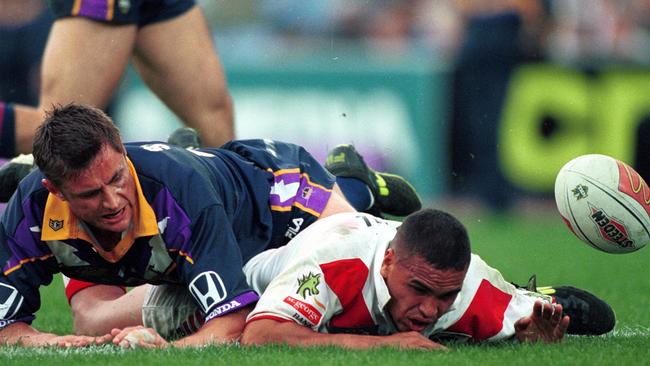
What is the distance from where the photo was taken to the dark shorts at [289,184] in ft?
19.6

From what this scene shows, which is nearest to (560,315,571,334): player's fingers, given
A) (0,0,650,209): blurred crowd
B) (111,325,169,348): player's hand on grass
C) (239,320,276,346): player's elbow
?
(239,320,276,346): player's elbow

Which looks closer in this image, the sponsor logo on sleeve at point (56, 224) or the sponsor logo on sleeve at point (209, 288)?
the sponsor logo on sleeve at point (209, 288)

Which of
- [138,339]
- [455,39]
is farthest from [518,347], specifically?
[455,39]

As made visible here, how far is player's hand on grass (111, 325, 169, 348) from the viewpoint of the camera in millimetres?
4859

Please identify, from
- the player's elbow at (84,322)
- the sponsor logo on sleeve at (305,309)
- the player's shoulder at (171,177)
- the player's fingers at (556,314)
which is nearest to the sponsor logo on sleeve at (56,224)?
the player's shoulder at (171,177)

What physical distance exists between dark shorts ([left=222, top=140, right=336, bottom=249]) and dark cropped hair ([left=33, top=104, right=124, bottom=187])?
1129 mm

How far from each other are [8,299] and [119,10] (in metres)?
2.65

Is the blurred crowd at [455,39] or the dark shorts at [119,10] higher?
the dark shorts at [119,10]

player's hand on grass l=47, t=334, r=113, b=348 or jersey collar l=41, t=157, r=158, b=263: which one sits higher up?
jersey collar l=41, t=157, r=158, b=263

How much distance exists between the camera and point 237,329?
5.01 metres

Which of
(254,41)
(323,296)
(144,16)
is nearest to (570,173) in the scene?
(323,296)

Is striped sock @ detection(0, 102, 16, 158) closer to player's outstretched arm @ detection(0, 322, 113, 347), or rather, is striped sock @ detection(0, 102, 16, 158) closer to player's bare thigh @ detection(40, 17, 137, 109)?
player's bare thigh @ detection(40, 17, 137, 109)

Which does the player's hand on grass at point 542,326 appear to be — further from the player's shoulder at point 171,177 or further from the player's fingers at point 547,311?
the player's shoulder at point 171,177

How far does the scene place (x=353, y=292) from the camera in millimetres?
5004
